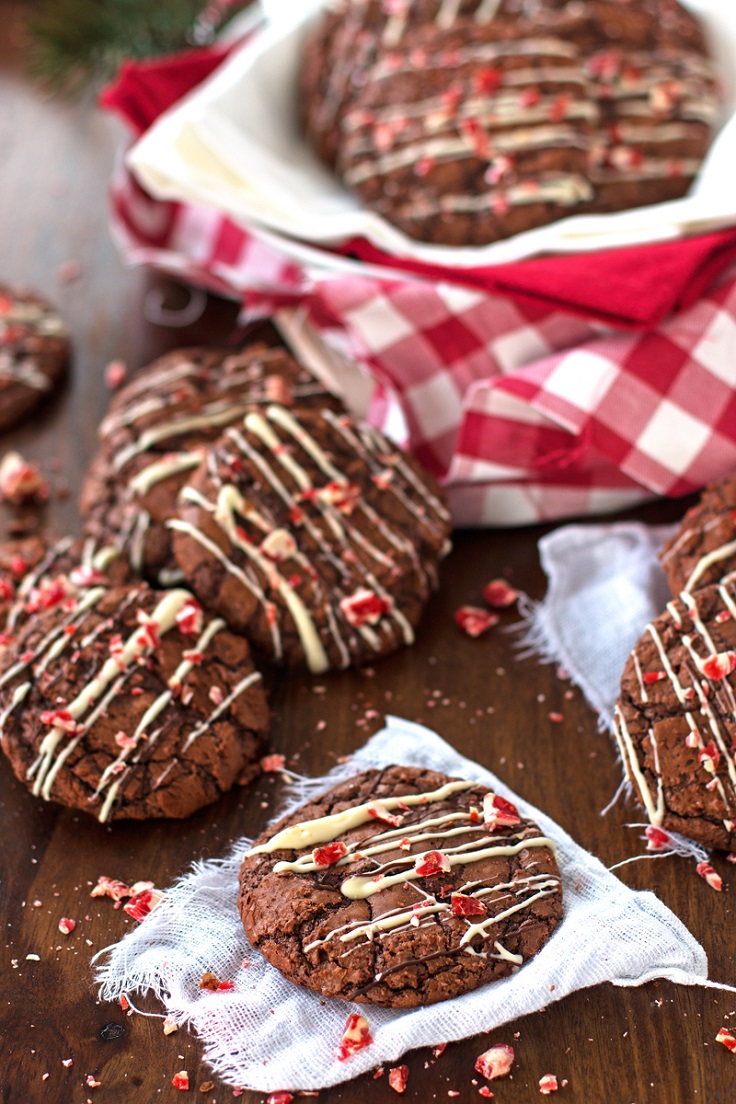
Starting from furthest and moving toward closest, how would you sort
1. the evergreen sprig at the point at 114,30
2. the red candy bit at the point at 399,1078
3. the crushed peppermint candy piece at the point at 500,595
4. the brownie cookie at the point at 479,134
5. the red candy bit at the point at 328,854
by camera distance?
the evergreen sprig at the point at 114,30
the brownie cookie at the point at 479,134
the crushed peppermint candy piece at the point at 500,595
the red candy bit at the point at 328,854
the red candy bit at the point at 399,1078

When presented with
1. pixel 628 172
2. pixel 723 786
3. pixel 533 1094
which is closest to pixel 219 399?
pixel 628 172

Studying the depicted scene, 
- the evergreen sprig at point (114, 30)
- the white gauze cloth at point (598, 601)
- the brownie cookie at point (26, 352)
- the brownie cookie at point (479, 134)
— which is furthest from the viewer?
the evergreen sprig at point (114, 30)

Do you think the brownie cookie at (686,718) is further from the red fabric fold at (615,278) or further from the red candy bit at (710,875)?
the red fabric fold at (615,278)

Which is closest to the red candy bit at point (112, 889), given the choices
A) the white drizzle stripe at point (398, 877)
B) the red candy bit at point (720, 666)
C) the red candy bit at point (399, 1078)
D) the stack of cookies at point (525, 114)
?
the white drizzle stripe at point (398, 877)

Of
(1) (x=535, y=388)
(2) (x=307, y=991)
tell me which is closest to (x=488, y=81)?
(1) (x=535, y=388)

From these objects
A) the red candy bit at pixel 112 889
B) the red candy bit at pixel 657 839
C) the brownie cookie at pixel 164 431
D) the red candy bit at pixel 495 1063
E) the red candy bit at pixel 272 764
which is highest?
the brownie cookie at pixel 164 431

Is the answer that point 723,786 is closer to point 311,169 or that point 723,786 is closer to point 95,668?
point 95,668
